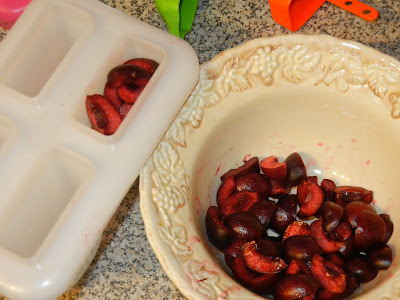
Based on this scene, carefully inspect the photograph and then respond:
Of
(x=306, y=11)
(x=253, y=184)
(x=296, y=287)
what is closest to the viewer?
(x=296, y=287)

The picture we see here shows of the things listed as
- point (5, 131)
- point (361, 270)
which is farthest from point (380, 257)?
point (5, 131)

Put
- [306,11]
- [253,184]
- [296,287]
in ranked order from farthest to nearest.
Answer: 1. [306,11]
2. [253,184]
3. [296,287]

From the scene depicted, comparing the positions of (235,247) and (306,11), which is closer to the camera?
(235,247)

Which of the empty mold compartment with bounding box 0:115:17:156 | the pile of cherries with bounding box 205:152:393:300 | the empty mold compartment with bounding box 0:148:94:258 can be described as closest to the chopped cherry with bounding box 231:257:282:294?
the pile of cherries with bounding box 205:152:393:300

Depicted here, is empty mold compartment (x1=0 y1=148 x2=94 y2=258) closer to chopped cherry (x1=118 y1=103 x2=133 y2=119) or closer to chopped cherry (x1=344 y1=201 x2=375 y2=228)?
chopped cherry (x1=118 y1=103 x2=133 y2=119)

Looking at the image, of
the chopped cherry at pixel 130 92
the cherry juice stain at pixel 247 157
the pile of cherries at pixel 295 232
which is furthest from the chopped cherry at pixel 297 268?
the chopped cherry at pixel 130 92

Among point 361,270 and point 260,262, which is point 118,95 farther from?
point 361,270

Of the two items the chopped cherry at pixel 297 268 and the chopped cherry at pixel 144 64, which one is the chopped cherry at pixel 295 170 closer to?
the chopped cherry at pixel 297 268
